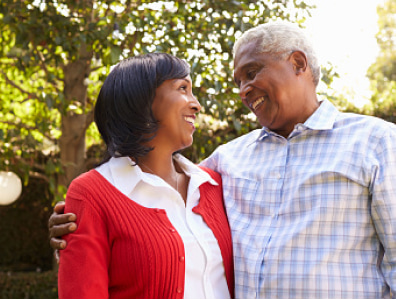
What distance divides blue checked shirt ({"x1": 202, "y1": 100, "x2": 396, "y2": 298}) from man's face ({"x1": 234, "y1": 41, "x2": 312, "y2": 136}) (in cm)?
12

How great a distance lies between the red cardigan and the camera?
1784 millimetres

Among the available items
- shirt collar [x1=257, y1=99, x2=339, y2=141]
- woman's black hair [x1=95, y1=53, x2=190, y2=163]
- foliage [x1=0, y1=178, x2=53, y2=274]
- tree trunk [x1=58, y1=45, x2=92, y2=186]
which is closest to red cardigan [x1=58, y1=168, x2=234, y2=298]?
woman's black hair [x1=95, y1=53, x2=190, y2=163]

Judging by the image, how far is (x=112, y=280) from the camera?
1.88m

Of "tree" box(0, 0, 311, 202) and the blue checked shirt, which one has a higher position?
"tree" box(0, 0, 311, 202)

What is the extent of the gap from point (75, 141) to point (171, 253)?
4022 millimetres

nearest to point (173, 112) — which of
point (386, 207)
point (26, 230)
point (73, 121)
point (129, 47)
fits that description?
point (386, 207)

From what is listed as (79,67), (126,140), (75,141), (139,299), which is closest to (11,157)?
(75,141)

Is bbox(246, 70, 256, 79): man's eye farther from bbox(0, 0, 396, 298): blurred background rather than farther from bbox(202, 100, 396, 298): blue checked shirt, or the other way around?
bbox(0, 0, 396, 298): blurred background

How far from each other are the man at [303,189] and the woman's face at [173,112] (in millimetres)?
330

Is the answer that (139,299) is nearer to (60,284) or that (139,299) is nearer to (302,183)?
(60,284)

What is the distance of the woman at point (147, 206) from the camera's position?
1.84 m

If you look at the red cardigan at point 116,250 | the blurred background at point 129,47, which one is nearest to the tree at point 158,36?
the blurred background at point 129,47

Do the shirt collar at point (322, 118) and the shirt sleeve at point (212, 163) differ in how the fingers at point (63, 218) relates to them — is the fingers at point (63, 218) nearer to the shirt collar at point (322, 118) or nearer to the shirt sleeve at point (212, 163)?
the shirt sleeve at point (212, 163)

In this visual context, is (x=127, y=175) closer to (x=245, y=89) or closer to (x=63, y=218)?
(x=63, y=218)
